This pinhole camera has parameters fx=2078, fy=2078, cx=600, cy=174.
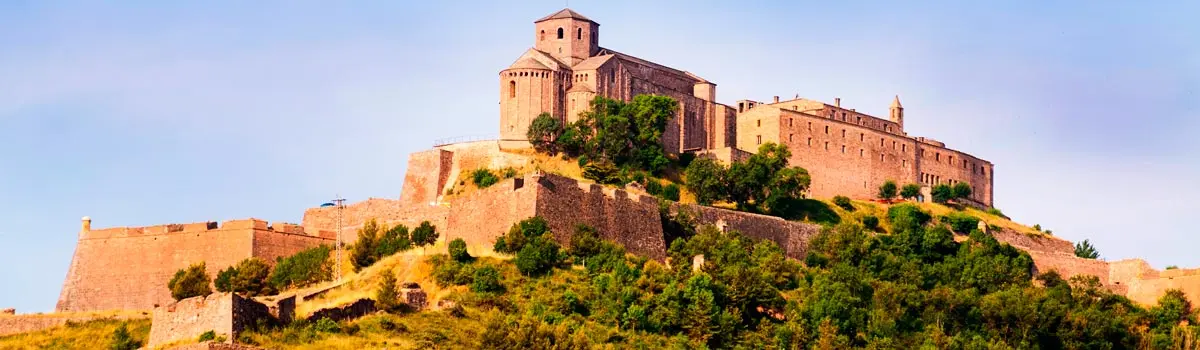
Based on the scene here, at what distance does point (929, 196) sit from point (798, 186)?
12620mm

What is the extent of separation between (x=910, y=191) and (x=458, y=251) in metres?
38.6

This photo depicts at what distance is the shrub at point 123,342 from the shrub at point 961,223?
43.0 m

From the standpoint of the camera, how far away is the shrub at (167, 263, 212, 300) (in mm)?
63594

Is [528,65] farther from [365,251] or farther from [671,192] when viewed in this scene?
[365,251]

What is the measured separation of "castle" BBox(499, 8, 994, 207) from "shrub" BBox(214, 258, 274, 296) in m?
21.0

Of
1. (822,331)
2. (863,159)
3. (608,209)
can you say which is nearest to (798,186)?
(863,159)

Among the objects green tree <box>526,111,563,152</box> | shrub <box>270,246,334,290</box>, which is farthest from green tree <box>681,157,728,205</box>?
shrub <box>270,246,334,290</box>

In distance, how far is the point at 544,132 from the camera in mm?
83062

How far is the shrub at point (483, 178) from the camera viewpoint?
8056 centimetres

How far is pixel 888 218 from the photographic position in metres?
86.8

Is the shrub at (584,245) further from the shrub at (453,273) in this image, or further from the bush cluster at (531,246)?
the shrub at (453,273)

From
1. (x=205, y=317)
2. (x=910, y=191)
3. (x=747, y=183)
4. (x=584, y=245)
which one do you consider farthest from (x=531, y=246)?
(x=910, y=191)

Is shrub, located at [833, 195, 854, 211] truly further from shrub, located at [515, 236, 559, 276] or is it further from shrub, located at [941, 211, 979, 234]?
shrub, located at [515, 236, 559, 276]

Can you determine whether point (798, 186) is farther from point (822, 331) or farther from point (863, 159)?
point (822, 331)
